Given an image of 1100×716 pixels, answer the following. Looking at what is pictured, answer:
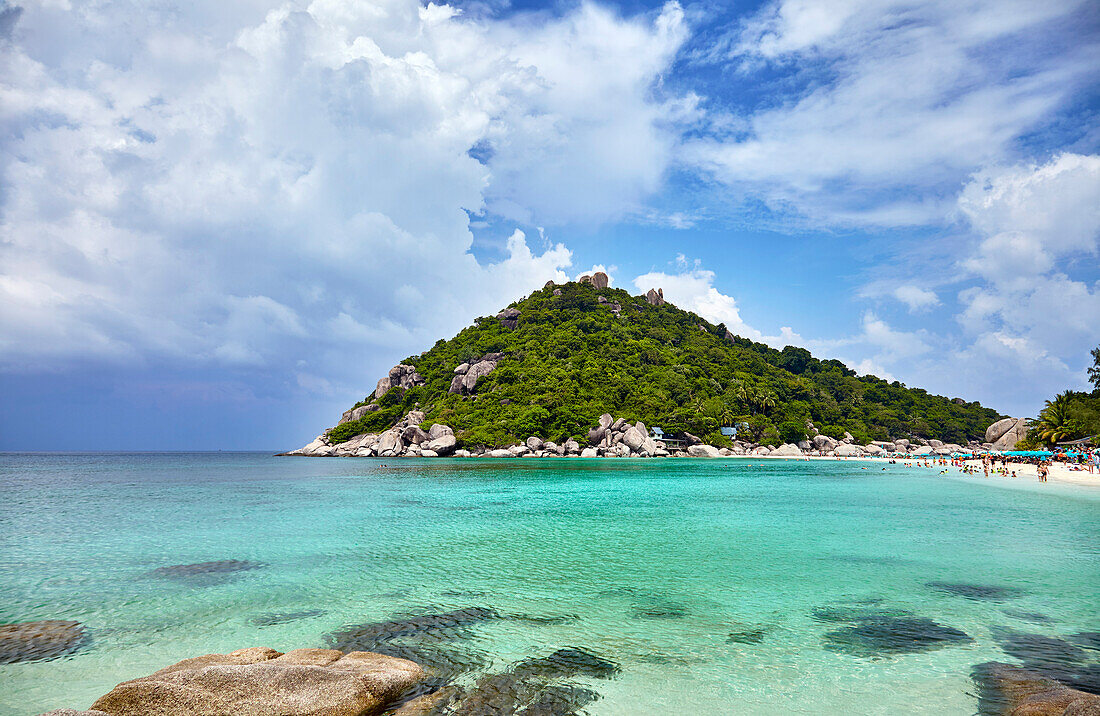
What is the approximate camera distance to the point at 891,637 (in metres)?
8.34

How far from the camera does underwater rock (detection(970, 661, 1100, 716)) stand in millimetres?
5008

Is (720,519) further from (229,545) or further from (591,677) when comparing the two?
(229,545)

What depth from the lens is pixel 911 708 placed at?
6129mm

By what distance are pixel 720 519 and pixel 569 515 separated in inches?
258

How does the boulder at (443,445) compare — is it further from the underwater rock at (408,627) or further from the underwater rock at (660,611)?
the underwater rock at (660,611)

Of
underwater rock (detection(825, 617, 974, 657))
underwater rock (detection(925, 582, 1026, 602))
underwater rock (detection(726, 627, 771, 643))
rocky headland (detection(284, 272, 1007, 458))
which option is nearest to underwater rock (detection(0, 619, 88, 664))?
underwater rock (detection(726, 627, 771, 643))

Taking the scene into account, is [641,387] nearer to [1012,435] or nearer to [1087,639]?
[1012,435]

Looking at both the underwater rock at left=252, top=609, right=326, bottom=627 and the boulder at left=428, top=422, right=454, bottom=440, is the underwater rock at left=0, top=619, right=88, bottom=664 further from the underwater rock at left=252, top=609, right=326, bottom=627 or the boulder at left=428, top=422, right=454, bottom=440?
the boulder at left=428, top=422, right=454, bottom=440

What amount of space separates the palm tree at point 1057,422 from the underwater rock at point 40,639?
78.7m

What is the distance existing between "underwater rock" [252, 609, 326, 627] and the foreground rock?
310 cm

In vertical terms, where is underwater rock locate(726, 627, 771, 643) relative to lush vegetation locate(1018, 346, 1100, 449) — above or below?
below

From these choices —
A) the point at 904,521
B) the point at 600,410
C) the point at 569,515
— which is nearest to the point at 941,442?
the point at 600,410

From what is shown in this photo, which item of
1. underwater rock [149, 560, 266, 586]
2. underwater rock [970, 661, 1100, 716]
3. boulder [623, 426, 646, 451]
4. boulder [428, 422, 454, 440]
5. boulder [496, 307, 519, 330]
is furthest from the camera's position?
boulder [496, 307, 519, 330]

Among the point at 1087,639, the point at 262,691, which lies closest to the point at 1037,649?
the point at 1087,639
